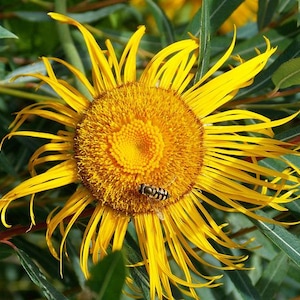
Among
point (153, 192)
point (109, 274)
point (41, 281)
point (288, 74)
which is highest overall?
point (288, 74)

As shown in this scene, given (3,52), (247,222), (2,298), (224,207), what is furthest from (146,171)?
(2,298)

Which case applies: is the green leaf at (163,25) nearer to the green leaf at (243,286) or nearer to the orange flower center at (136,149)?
the orange flower center at (136,149)

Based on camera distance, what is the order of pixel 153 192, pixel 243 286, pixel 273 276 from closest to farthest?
pixel 153 192 → pixel 243 286 → pixel 273 276

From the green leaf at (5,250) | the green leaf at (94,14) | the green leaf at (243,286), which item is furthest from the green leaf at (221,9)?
the green leaf at (5,250)

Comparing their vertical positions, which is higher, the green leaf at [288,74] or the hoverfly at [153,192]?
the green leaf at [288,74]

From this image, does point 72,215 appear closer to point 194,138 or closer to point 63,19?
point 194,138

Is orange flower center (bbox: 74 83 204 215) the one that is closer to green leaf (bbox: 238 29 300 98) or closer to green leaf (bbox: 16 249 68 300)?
green leaf (bbox: 16 249 68 300)

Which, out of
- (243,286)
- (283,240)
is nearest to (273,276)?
(243,286)

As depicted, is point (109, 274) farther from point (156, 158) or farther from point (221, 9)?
point (221, 9)
